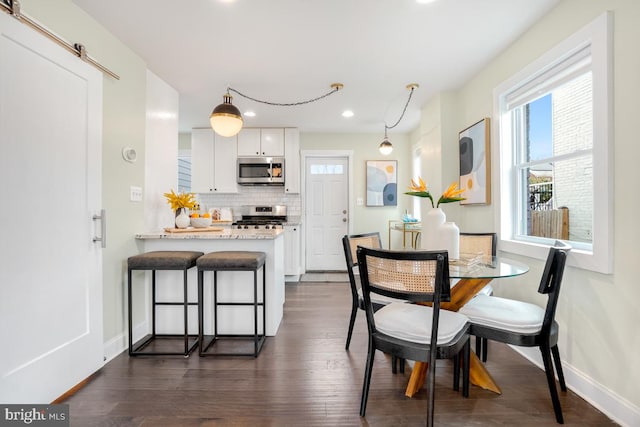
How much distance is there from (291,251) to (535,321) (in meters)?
3.38

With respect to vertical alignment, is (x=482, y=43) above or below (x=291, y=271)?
above

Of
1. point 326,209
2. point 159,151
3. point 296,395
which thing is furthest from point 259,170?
point 296,395

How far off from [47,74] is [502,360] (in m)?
3.43

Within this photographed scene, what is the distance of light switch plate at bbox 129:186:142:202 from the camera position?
8.02 feet

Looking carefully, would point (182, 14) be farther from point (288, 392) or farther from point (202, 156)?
point (202, 156)

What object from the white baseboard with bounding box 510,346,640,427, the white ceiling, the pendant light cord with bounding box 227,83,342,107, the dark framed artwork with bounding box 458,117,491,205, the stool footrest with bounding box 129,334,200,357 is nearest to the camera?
the white baseboard with bounding box 510,346,640,427

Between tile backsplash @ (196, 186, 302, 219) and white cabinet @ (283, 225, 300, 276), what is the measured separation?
662mm

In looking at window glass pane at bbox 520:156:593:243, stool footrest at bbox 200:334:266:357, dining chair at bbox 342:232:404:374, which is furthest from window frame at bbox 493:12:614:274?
stool footrest at bbox 200:334:266:357

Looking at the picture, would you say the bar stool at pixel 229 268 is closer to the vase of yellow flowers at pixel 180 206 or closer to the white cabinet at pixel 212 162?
the vase of yellow flowers at pixel 180 206

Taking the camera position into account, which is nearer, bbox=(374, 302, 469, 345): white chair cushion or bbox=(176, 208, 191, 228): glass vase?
bbox=(374, 302, 469, 345): white chair cushion

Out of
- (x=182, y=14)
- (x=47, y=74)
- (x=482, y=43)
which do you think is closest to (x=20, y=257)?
(x=47, y=74)

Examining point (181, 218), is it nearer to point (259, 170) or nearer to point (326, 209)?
point (259, 170)

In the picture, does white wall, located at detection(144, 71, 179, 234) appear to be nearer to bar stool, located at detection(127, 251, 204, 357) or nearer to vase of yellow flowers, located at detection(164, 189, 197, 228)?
vase of yellow flowers, located at detection(164, 189, 197, 228)

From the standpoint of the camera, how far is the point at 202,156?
473 centimetres
